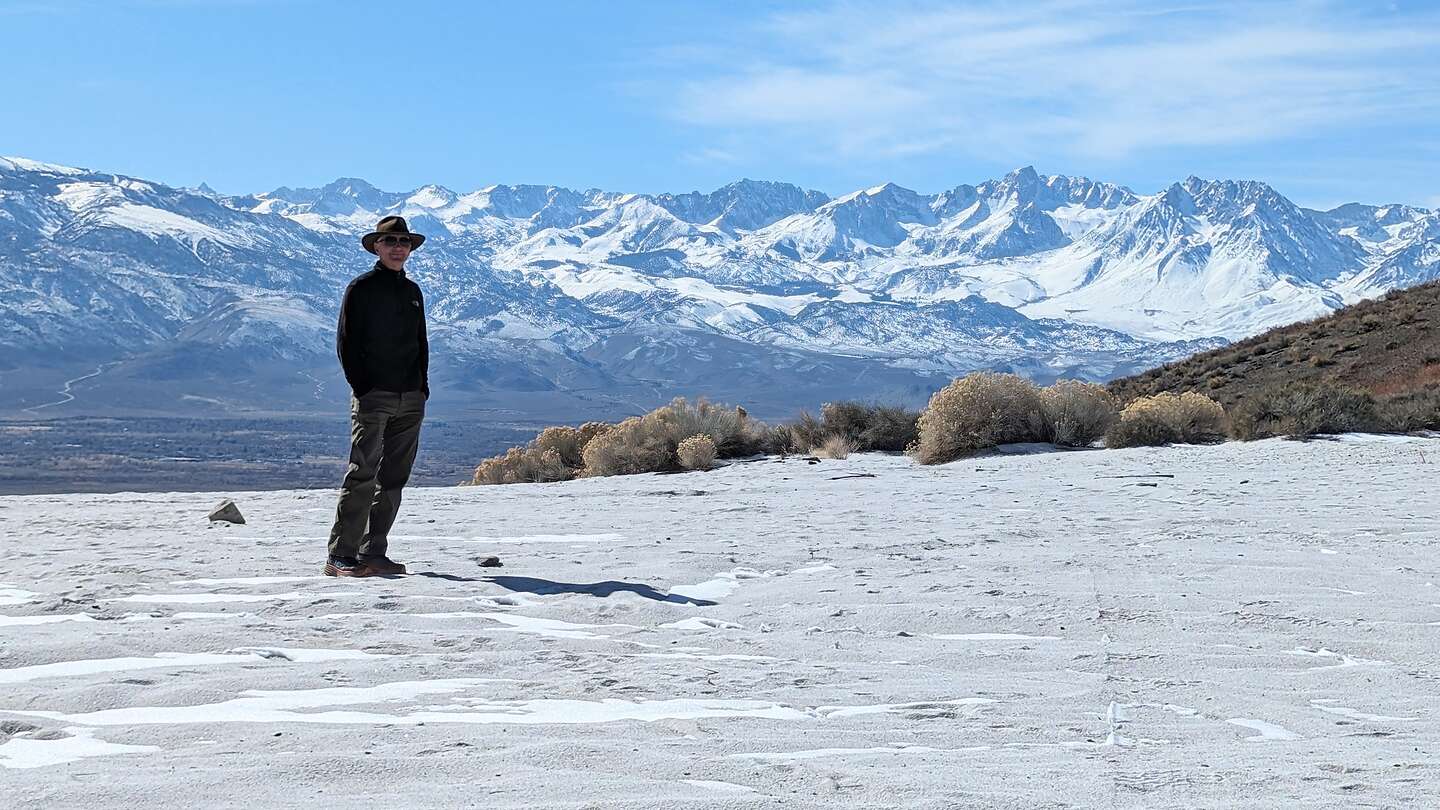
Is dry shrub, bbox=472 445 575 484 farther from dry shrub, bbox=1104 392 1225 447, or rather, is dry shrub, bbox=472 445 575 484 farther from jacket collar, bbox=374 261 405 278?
jacket collar, bbox=374 261 405 278

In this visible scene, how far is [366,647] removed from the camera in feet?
18.2

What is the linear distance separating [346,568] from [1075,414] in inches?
474

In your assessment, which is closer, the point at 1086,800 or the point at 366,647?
the point at 1086,800

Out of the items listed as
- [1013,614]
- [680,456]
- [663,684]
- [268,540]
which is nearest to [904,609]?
[1013,614]

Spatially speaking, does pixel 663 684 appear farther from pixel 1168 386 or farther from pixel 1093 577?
pixel 1168 386

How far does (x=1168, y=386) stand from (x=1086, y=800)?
87.4 ft

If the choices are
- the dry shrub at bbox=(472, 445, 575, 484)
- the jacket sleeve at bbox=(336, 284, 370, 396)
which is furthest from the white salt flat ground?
the dry shrub at bbox=(472, 445, 575, 484)

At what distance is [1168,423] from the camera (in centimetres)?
1694

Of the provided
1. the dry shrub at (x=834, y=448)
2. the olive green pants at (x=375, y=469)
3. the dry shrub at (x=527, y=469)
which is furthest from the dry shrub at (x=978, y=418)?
the olive green pants at (x=375, y=469)

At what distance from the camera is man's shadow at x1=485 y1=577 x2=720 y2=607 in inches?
276

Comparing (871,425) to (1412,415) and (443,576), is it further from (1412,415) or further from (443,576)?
(443,576)

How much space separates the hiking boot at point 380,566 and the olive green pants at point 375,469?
91mm

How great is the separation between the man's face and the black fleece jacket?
0.17ft

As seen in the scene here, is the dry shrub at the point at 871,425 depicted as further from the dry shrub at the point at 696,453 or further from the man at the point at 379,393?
the man at the point at 379,393
